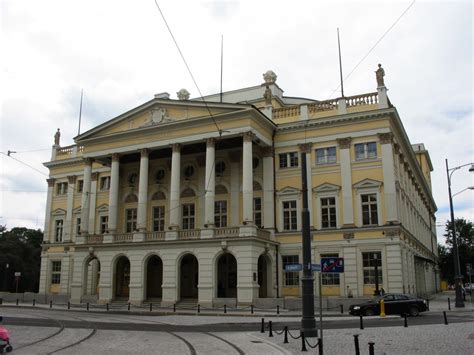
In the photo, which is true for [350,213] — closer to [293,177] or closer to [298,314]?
[293,177]

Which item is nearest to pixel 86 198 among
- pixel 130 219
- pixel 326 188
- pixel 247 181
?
pixel 130 219

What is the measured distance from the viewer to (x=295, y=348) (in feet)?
50.5

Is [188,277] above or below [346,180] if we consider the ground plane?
below

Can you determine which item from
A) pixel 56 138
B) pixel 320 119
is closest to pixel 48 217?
pixel 56 138

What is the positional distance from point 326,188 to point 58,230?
102ft

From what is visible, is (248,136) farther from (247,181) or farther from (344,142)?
(344,142)

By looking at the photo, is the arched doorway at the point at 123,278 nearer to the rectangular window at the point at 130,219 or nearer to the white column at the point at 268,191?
the rectangular window at the point at 130,219

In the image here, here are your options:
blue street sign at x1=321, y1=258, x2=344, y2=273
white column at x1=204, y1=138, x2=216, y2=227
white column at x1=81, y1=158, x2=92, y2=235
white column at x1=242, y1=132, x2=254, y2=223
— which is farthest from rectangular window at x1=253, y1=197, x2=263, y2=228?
blue street sign at x1=321, y1=258, x2=344, y2=273

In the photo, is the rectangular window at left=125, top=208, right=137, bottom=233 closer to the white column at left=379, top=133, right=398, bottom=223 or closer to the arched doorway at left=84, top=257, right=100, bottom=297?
the arched doorway at left=84, top=257, right=100, bottom=297

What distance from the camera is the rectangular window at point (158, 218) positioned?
150ft

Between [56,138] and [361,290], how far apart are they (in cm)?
3827

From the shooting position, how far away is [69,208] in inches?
2111

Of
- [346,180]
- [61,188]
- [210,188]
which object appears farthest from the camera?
[61,188]

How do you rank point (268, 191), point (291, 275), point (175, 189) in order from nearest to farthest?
point (291, 275) < point (175, 189) < point (268, 191)
